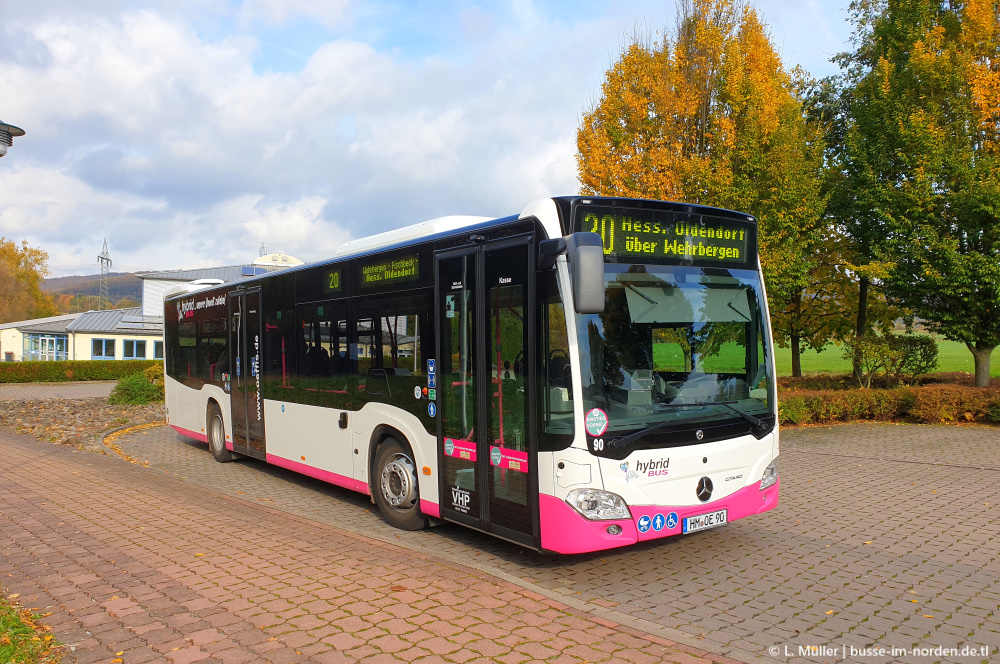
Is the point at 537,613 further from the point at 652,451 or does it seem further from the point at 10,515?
the point at 10,515

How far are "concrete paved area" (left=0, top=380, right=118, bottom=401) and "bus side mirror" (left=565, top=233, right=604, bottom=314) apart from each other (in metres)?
30.6

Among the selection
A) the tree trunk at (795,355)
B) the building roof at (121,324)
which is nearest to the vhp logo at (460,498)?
the tree trunk at (795,355)

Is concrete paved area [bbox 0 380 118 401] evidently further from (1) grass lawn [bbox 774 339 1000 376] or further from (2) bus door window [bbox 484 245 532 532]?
(1) grass lawn [bbox 774 339 1000 376]

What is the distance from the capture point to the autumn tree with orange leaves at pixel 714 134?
14758 millimetres

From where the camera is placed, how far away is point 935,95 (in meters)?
16.1

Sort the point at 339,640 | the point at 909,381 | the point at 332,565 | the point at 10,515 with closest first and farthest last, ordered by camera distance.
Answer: the point at 339,640, the point at 332,565, the point at 10,515, the point at 909,381

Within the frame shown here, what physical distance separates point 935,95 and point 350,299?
1454 cm

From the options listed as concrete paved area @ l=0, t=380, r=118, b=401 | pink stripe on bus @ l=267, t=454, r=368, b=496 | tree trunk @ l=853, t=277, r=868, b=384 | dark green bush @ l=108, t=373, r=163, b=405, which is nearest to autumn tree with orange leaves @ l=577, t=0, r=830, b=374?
tree trunk @ l=853, t=277, r=868, b=384

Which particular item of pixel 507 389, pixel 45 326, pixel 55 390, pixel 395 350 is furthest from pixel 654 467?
pixel 45 326

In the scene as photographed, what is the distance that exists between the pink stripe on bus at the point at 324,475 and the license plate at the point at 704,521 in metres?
3.84

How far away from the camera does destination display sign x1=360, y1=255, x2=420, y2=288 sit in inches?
291

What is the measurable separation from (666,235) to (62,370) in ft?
154

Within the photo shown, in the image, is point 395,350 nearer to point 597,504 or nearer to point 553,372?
point 553,372

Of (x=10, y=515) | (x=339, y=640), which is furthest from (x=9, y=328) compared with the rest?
(x=339, y=640)
